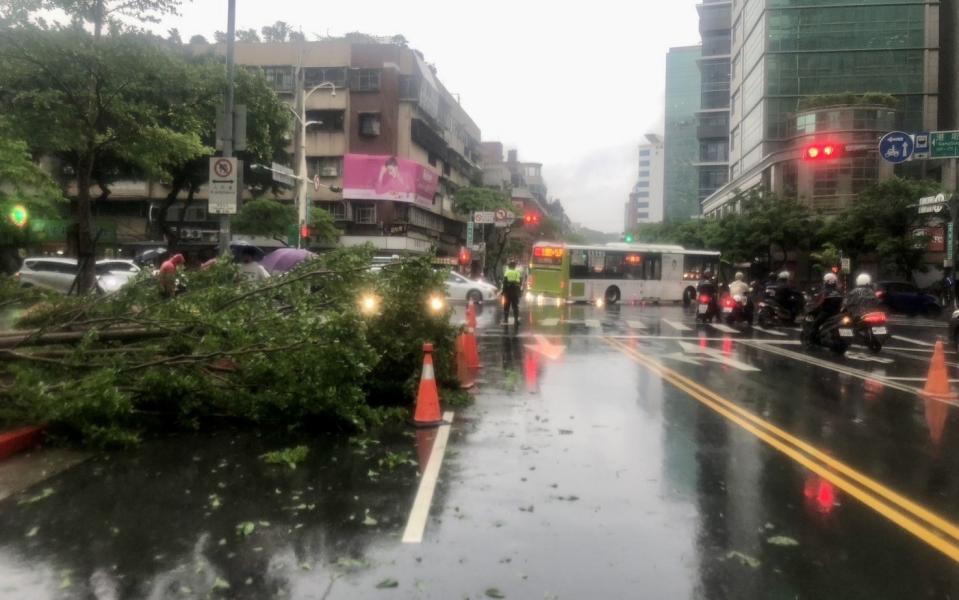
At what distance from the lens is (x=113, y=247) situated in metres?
53.7

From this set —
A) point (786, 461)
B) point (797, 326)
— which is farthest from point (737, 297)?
point (786, 461)

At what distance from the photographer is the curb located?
7262mm

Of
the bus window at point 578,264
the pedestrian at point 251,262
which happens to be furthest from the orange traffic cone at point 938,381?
the bus window at point 578,264

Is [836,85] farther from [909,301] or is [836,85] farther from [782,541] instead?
[782,541]

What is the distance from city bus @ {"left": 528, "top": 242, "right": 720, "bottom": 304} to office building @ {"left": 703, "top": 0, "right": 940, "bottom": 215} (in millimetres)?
16324

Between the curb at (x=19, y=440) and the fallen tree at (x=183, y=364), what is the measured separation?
0.16 metres

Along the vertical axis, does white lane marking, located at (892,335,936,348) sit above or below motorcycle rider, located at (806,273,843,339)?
below

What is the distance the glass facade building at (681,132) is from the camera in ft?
457

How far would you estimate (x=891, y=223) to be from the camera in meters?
42.4

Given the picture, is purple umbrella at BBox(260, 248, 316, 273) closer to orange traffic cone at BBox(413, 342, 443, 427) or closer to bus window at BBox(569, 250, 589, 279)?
orange traffic cone at BBox(413, 342, 443, 427)

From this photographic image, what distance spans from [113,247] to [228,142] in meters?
42.5

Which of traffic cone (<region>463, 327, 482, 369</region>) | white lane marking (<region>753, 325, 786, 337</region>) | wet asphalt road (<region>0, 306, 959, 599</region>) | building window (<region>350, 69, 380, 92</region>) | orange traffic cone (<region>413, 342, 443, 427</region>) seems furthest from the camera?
building window (<region>350, 69, 380, 92</region>)

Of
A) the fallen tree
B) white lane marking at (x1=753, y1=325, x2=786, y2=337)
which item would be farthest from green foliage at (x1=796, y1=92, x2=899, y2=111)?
the fallen tree

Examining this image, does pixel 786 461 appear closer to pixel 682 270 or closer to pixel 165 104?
pixel 165 104
